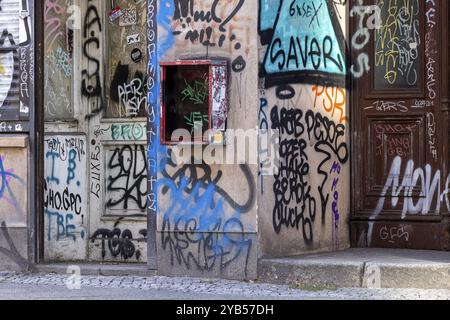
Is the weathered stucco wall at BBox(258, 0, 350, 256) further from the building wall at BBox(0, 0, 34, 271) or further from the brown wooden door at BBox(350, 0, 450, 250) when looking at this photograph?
the building wall at BBox(0, 0, 34, 271)

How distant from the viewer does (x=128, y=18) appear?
10.3 m

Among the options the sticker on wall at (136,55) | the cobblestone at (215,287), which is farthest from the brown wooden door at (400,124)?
the sticker on wall at (136,55)

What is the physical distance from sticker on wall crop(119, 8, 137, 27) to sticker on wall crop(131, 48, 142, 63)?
278 mm

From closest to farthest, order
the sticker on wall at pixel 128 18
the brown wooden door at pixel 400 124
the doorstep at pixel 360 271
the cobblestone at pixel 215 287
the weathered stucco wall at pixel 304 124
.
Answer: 1. the cobblestone at pixel 215 287
2. the doorstep at pixel 360 271
3. the weathered stucco wall at pixel 304 124
4. the brown wooden door at pixel 400 124
5. the sticker on wall at pixel 128 18

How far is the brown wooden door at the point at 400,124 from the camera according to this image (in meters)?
9.79

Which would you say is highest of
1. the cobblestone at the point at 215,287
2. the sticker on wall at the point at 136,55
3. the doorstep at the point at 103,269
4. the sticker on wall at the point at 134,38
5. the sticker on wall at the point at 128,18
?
the sticker on wall at the point at 128,18

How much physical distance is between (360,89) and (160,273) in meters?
2.78

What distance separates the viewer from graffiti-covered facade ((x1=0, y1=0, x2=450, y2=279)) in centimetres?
931

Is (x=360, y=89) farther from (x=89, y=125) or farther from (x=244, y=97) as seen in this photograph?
(x=89, y=125)

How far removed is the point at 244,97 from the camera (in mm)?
9266

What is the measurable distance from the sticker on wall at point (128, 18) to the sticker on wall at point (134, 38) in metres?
0.12

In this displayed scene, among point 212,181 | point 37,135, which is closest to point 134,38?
point 37,135

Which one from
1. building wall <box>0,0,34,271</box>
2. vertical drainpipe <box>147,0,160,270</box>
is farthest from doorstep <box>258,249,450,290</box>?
building wall <box>0,0,34,271</box>

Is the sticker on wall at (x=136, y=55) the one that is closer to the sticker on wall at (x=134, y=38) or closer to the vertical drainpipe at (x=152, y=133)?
the sticker on wall at (x=134, y=38)
